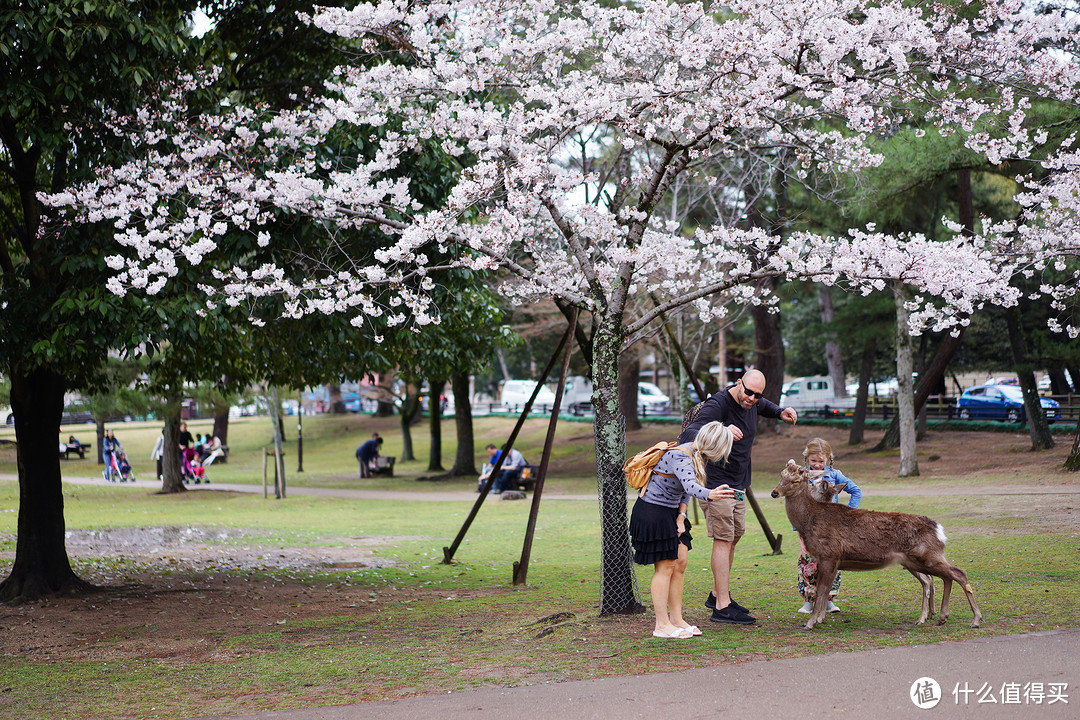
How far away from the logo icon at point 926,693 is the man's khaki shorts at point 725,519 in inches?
78.3

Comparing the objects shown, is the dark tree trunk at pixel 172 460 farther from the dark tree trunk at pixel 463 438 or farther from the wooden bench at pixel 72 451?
the wooden bench at pixel 72 451

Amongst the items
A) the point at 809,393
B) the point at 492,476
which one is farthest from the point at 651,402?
the point at 492,476

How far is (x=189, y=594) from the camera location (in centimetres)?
1035

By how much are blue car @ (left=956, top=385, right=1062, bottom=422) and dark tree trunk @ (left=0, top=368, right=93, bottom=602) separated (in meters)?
27.5

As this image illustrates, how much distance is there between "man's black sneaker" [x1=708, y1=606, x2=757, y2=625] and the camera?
23.1 ft

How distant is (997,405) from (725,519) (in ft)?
102

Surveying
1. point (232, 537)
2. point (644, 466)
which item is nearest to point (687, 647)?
point (644, 466)

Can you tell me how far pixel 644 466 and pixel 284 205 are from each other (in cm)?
414

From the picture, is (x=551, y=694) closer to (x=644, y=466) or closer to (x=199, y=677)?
(x=644, y=466)

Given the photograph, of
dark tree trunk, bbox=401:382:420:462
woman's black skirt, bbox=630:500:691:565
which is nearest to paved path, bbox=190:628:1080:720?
woman's black skirt, bbox=630:500:691:565

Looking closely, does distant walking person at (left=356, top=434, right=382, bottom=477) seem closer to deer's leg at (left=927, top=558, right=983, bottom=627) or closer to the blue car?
the blue car

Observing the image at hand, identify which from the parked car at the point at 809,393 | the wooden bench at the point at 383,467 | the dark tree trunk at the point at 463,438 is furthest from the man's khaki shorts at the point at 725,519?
the parked car at the point at 809,393

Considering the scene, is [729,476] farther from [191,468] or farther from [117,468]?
[117,468]

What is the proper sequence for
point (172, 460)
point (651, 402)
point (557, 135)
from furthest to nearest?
point (651, 402), point (172, 460), point (557, 135)
